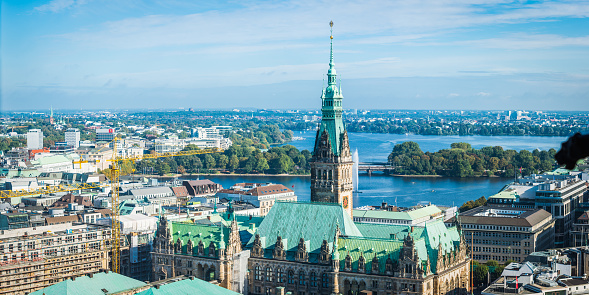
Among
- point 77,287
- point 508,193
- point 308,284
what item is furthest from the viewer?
point 508,193

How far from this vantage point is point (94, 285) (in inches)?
2048

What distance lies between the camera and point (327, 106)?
224 feet

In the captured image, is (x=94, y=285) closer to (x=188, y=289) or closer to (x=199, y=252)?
(x=188, y=289)

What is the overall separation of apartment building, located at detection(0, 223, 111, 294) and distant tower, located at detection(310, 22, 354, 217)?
22.4 metres

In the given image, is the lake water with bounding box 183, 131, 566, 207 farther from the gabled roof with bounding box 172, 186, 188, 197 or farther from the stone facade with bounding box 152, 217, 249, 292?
the stone facade with bounding box 152, 217, 249, 292

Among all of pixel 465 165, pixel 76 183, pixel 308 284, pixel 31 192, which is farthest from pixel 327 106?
pixel 465 165

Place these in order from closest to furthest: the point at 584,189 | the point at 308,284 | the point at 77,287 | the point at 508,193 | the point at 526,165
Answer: the point at 77,287 < the point at 308,284 < the point at 508,193 < the point at 584,189 < the point at 526,165

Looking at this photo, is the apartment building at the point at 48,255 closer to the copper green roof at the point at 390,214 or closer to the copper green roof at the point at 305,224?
the copper green roof at the point at 305,224

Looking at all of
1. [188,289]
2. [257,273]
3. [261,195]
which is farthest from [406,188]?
[188,289]

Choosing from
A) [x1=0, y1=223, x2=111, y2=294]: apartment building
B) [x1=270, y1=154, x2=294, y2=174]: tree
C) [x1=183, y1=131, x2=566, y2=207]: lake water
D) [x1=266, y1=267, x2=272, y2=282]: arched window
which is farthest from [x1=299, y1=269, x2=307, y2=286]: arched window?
[x1=270, y1=154, x2=294, y2=174]: tree

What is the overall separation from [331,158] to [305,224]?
8552mm

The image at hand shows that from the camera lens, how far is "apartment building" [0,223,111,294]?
220 feet

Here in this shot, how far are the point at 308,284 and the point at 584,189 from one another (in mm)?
72624

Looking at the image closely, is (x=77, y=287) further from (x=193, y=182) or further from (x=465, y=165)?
(x=465, y=165)
